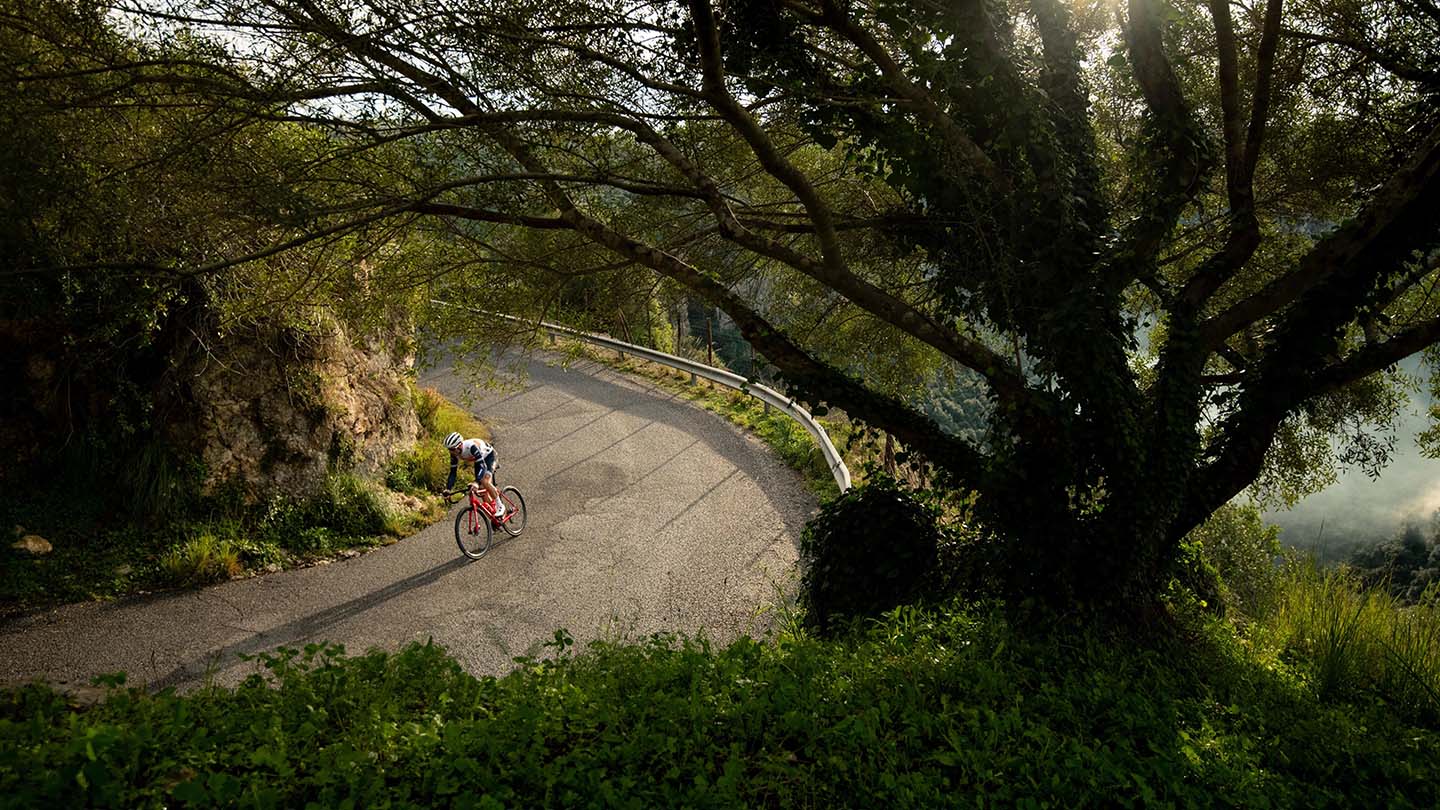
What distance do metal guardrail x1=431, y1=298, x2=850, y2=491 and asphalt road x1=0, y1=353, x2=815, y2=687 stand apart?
781 mm

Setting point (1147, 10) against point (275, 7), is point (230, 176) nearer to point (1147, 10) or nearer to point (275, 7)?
point (275, 7)

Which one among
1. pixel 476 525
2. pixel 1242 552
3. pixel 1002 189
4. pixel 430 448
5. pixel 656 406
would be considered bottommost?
pixel 1242 552

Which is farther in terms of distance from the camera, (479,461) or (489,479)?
(489,479)

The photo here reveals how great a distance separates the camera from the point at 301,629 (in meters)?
8.52

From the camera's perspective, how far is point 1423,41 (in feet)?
26.0

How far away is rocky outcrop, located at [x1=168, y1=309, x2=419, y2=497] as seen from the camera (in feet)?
33.8

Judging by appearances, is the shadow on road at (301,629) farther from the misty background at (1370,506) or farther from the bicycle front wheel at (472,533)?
the misty background at (1370,506)

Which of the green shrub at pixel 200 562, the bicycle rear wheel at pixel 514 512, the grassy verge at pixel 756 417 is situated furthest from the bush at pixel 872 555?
the green shrub at pixel 200 562

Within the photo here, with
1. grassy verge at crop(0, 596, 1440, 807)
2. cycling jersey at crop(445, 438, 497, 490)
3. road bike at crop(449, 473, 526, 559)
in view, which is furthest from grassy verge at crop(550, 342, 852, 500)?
grassy verge at crop(0, 596, 1440, 807)

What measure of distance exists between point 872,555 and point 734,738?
3391 millimetres

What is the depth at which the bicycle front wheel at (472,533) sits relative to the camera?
33.8ft

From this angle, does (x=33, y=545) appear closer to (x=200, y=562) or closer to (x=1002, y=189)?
(x=200, y=562)

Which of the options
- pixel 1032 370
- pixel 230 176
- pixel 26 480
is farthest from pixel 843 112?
pixel 26 480

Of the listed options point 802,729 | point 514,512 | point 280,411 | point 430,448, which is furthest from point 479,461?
point 802,729
